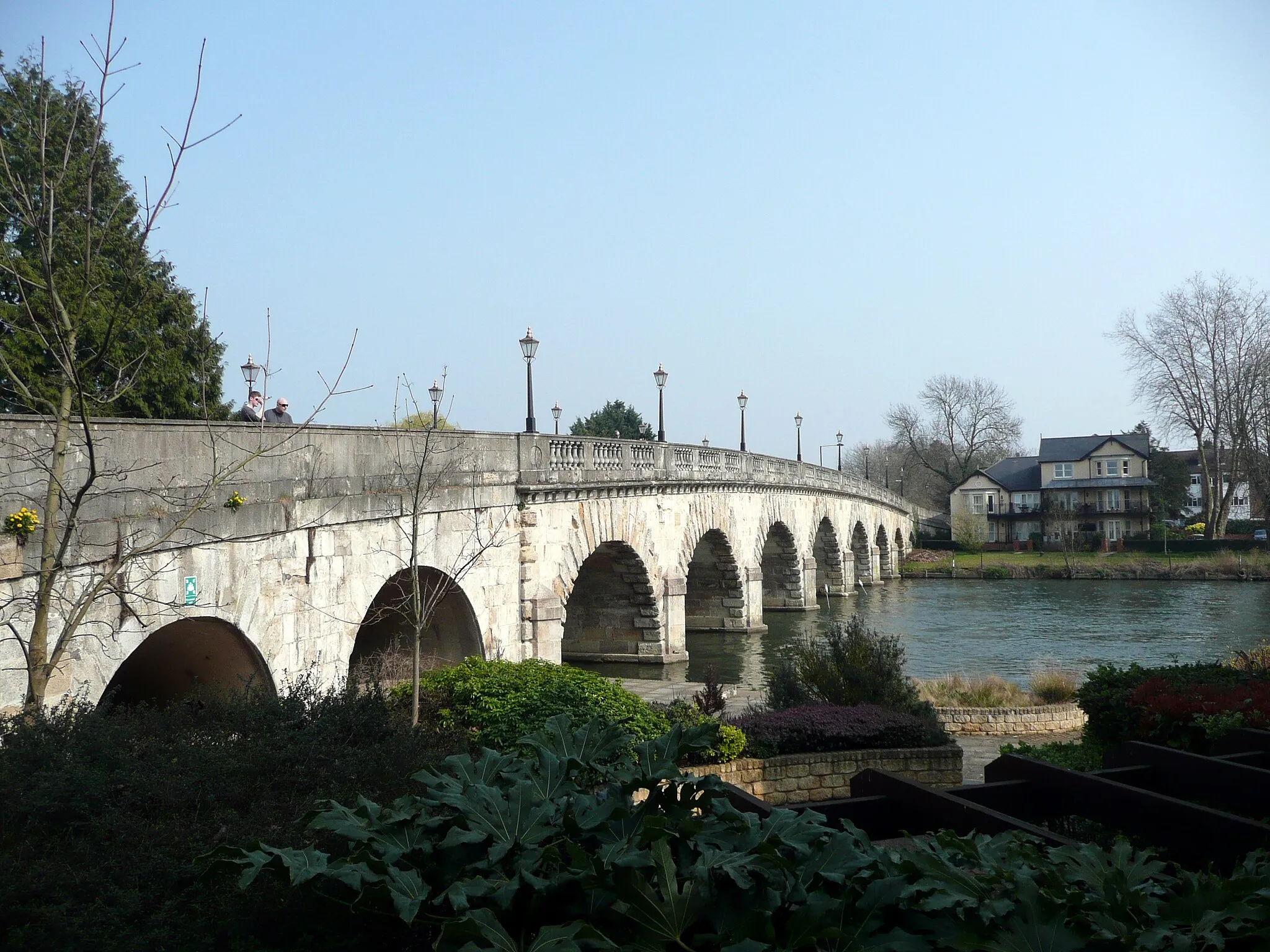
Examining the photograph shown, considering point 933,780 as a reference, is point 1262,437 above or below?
above

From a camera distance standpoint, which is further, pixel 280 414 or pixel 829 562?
pixel 829 562

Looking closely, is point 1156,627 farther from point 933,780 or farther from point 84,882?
point 84,882

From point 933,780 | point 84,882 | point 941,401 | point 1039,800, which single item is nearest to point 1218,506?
point 941,401

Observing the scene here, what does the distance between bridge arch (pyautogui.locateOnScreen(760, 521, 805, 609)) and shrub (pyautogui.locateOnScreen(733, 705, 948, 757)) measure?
27994 millimetres

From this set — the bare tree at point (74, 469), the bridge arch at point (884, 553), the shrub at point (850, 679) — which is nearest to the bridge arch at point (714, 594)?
the shrub at point (850, 679)

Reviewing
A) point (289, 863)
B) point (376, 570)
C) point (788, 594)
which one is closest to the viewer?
point (289, 863)

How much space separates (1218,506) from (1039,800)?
64.2m

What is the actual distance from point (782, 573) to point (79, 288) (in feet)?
107

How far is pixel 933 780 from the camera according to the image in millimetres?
11492

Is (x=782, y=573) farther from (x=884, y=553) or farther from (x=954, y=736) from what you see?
(x=954, y=736)

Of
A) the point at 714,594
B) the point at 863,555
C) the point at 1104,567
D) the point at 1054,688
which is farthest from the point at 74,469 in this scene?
the point at 1104,567

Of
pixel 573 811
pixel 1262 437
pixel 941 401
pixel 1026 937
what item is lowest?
pixel 1026 937

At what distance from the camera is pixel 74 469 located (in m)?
8.79

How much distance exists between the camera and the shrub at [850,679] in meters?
13.8
